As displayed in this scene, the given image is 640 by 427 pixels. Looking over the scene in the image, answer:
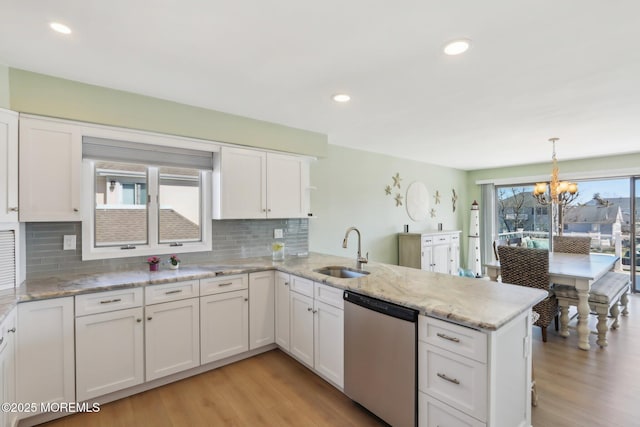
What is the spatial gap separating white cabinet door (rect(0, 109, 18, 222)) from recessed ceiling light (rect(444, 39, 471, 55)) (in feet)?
9.55

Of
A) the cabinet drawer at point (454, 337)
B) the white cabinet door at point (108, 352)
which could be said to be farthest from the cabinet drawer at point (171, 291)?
the cabinet drawer at point (454, 337)

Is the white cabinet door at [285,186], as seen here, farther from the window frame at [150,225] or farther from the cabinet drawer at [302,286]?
the cabinet drawer at [302,286]

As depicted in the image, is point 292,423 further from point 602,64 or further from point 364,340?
point 602,64

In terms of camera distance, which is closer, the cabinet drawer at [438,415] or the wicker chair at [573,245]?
the cabinet drawer at [438,415]

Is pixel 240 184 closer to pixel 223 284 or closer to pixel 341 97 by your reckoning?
pixel 223 284

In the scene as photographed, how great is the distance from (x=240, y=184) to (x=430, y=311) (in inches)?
87.4

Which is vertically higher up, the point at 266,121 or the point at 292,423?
the point at 266,121

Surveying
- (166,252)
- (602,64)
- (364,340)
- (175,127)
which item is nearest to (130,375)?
(166,252)

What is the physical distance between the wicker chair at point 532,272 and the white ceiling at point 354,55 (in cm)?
143

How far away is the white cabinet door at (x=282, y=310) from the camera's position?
2816 mm

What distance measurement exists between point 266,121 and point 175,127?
0.94m

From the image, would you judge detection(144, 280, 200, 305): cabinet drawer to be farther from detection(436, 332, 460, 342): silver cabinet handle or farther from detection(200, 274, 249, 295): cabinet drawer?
detection(436, 332, 460, 342): silver cabinet handle

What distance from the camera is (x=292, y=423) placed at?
2010mm

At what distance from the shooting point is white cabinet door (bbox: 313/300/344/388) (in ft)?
7.29
